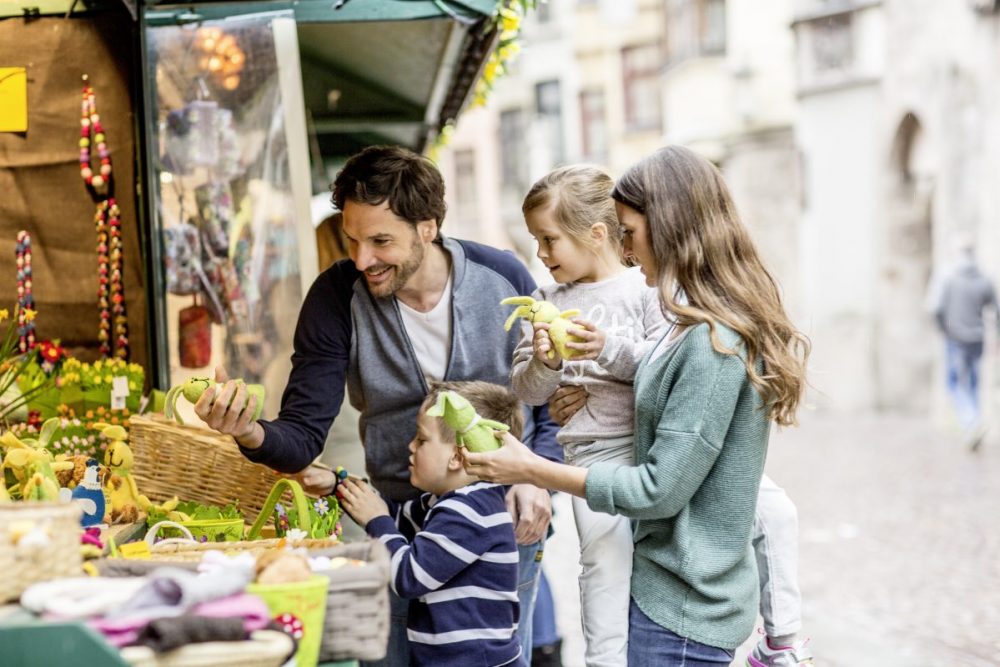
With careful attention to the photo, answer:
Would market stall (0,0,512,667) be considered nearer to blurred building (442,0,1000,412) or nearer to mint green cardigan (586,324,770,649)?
mint green cardigan (586,324,770,649)

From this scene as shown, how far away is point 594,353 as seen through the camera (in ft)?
9.77

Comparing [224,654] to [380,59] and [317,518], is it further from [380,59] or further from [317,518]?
[380,59]

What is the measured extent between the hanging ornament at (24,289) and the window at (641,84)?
2790cm

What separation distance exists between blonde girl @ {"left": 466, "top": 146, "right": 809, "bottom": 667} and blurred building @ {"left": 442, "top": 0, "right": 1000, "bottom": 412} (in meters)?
13.6

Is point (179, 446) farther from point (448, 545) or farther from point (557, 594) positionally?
point (557, 594)

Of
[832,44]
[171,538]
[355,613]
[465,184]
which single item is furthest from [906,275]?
[465,184]

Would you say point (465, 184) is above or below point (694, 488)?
above

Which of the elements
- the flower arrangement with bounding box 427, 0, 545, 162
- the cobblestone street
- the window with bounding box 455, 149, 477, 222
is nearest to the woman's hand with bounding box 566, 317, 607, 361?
the flower arrangement with bounding box 427, 0, 545, 162

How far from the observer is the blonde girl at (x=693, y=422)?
263cm

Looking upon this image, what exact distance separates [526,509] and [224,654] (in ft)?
5.09

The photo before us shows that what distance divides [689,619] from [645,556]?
170 millimetres

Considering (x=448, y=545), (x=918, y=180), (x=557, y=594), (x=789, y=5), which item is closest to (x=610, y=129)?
(x=789, y=5)

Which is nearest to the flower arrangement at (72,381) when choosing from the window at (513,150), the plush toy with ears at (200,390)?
the plush toy with ears at (200,390)

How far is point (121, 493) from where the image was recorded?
10.4ft
